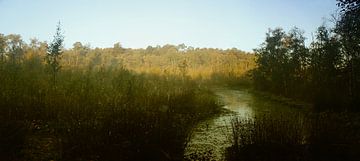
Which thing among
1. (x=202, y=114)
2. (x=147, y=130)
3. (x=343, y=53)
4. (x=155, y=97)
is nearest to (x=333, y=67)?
(x=343, y=53)

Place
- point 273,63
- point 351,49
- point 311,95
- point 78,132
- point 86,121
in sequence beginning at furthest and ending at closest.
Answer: point 273,63, point 311,95, point 351,49, point 86,121, point 78,132

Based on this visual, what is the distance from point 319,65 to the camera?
77.0 ft

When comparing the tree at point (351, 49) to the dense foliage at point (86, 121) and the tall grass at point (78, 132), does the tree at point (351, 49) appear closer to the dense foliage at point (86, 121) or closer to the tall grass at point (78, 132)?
the dense foliage at point (86, 121)

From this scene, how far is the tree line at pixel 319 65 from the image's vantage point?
1741 cm

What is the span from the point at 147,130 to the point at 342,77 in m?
17.8

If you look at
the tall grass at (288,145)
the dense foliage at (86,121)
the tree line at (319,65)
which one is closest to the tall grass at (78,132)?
the dense foliage at (86,121)

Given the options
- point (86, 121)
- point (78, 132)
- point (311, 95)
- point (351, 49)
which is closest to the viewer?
point (78, 132)

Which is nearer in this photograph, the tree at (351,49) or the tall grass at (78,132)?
the tall grass at (78,132)

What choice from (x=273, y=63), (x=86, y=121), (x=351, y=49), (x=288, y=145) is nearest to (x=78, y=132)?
(x=86, y=121)

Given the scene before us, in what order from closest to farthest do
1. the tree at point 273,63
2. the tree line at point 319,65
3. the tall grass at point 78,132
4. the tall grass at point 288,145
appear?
1. the tall grass at point 78,132
2. the tall grass at point 288,145
3. the tree line at point 319,65
4. the tree at point 273,63

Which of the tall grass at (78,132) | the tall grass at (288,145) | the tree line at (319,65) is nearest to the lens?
the tall grass at (78,132)

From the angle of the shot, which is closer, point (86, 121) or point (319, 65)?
point (86, 121)

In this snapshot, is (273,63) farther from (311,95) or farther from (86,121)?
(86,121)

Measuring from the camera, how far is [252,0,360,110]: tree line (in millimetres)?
17406
